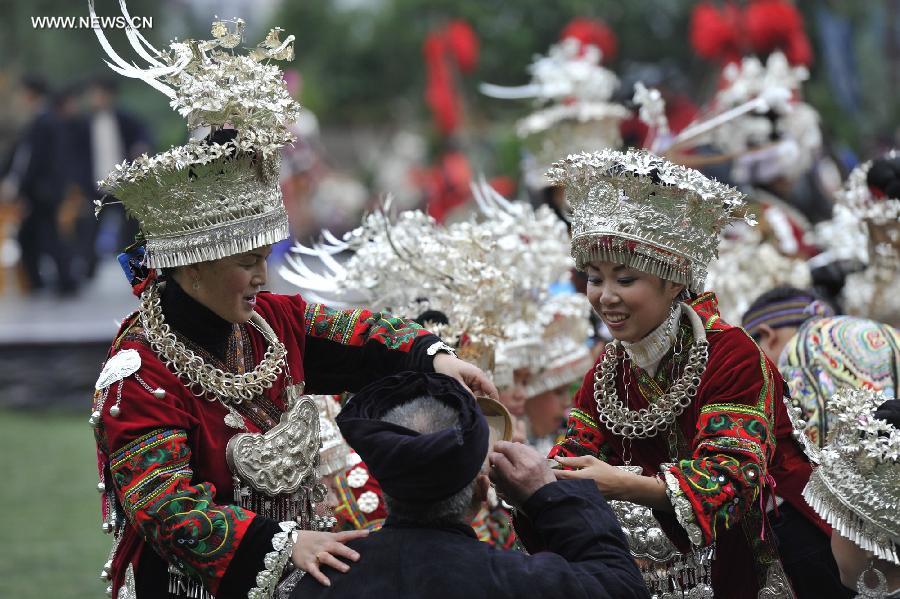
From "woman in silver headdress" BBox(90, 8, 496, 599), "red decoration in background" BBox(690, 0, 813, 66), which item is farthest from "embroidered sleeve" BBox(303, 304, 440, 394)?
"red decoration in background" BBox(690, 0, 813, 66)

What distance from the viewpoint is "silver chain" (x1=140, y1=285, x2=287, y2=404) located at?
351 centimetres

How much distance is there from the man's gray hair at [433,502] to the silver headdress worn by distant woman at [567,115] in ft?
15.6

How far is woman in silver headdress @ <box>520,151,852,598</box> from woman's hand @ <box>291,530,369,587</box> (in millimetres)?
565

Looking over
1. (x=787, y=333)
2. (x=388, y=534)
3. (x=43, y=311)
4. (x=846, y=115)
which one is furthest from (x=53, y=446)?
(x=846, y=115)

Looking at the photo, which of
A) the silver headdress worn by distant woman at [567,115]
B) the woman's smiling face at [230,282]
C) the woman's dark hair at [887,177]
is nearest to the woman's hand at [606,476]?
the woman's smiling face at [230,282]

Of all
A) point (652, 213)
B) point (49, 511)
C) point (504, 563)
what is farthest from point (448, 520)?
point (49, 511)

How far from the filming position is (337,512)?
4.71 meters

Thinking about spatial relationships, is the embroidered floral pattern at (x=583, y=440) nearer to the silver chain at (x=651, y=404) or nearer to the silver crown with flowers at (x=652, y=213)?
the silver chain at (x=651, y=404)

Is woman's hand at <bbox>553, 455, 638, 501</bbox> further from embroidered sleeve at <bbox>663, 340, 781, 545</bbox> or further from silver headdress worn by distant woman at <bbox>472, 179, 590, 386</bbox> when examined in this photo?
silver headdress worn by distant woman at <bbox>472, 179, 590, 386</bbox>

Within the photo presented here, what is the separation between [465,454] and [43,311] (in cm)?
1454

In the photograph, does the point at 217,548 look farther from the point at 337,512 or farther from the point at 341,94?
the point at 341,94

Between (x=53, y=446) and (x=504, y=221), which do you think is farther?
(x=53, y=446)

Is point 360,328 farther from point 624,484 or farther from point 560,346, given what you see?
point 560,346

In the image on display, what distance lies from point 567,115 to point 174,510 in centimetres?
510
